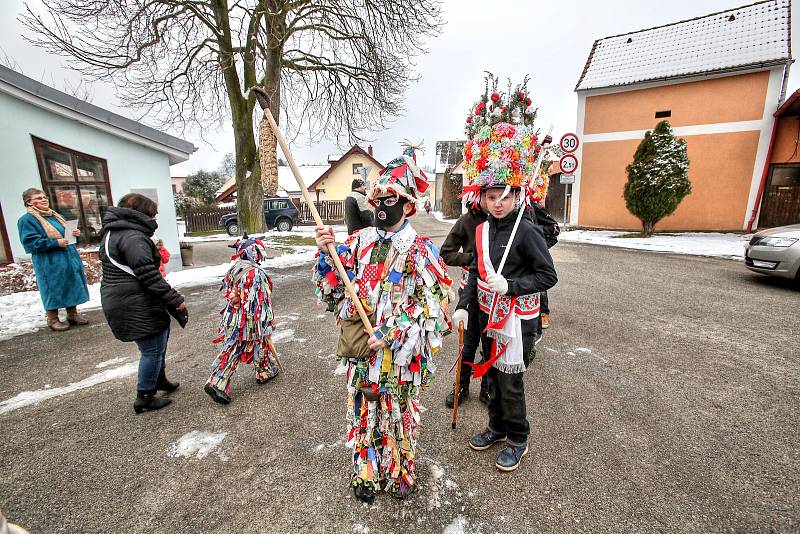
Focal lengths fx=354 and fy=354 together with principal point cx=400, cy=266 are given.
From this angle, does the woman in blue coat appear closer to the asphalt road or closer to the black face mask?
the asphalt road

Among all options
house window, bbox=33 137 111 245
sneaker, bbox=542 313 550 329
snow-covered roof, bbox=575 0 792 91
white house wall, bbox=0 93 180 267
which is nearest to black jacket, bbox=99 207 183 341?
sneaker, bbox=542 313 550 329

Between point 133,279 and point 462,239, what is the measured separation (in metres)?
2.87

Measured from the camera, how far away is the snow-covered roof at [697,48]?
1282cm

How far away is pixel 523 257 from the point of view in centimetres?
234

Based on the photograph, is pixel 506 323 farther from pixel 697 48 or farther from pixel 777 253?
pixel 697 48

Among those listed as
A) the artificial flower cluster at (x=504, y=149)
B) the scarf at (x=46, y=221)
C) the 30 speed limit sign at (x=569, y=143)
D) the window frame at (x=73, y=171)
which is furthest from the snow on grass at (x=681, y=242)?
the window frame at (x=73, y=171)

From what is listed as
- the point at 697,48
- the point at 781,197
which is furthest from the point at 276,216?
the point at 781,197

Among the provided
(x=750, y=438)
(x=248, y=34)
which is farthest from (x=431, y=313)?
(x=248, y=34)

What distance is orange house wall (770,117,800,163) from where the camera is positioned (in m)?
12.1

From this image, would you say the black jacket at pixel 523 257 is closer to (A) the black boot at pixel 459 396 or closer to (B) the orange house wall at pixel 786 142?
(A) the black boot at pixel 459 396

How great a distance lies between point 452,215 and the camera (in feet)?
89.0

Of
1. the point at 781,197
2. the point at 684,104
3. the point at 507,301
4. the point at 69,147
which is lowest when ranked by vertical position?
the point at 507,301

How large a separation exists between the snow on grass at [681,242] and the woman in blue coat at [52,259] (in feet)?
42.7

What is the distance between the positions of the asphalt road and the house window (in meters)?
4.17
